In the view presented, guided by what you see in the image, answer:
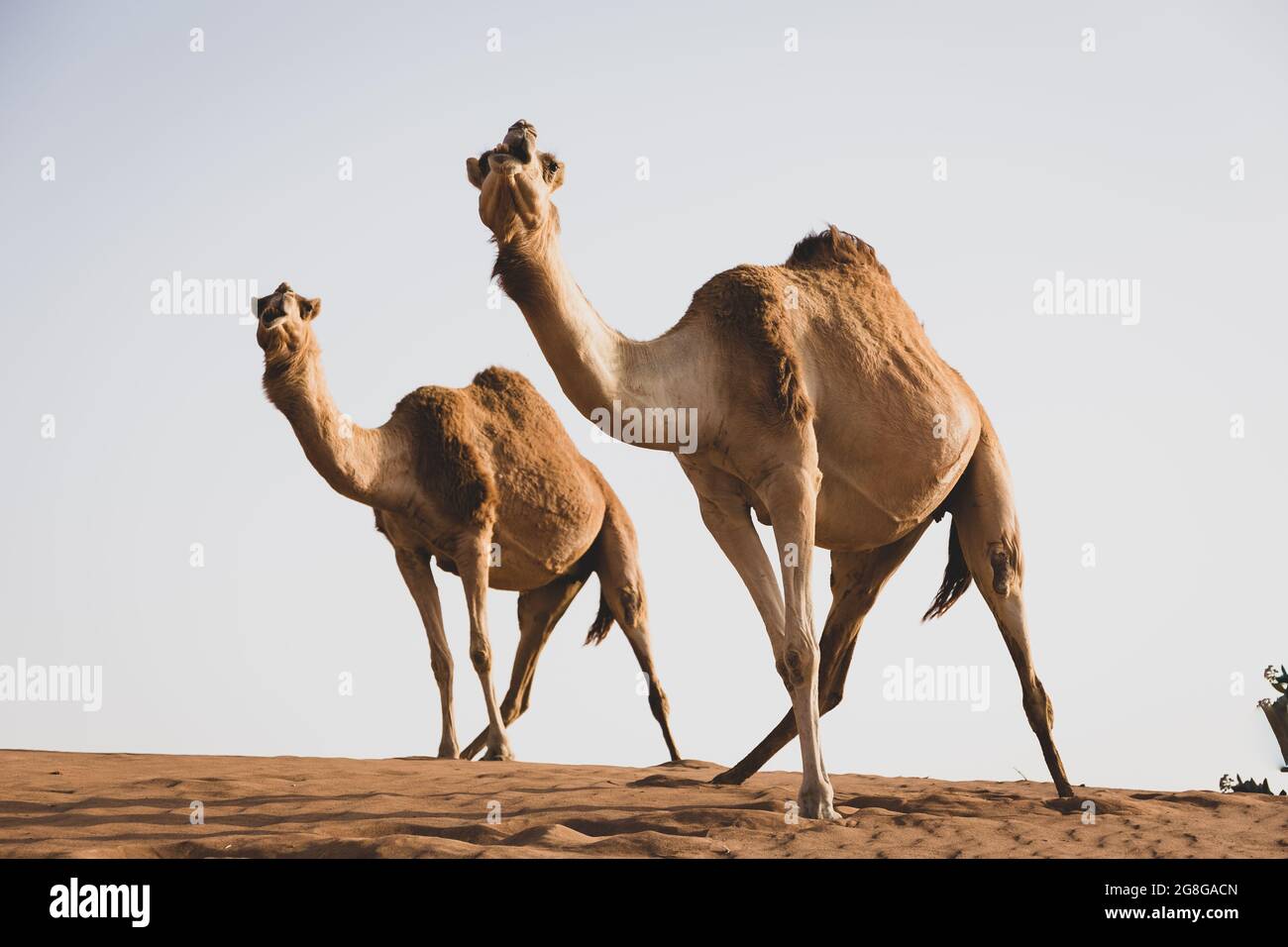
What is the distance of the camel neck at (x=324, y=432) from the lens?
513 inches

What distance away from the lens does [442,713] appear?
15398mm

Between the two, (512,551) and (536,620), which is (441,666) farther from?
(536,620)

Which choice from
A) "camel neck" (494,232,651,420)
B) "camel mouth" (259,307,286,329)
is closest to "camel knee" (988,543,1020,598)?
"camel neck" (494,232,651,420)

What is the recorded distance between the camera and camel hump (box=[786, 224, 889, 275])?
10719 millimetres

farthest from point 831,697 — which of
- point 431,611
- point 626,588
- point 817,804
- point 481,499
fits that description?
point 626,588

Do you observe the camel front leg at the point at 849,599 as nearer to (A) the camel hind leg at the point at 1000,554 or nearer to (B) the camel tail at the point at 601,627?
(A) the camel hind leg at the point at 1000,554

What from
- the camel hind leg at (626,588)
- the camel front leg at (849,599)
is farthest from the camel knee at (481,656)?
the camel front leg at (849,599)

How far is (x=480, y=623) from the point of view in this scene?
49.5 ft

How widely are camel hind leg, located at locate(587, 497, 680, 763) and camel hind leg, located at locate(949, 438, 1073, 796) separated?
6455 mm

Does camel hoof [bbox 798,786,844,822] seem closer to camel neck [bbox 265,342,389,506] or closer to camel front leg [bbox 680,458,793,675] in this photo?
camel front leg [bbox 680,458,793,675]

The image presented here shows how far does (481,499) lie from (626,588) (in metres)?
2.55

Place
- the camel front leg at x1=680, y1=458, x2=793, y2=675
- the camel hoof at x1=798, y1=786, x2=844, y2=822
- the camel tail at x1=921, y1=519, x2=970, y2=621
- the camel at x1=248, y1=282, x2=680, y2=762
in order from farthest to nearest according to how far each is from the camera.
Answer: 1. the camel at x1=248, y1=282, x2=680, y2=762
2. the camel tail at x1=921, y1=519, x2=970, y2=621
3. the camel front leg at x1=680, y1=458, x2=793, y2=675
4. the camel hoof at x1=798, y1=786, x2=844, y2=822

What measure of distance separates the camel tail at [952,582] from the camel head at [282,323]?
5530mm
